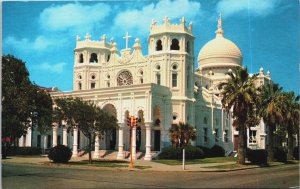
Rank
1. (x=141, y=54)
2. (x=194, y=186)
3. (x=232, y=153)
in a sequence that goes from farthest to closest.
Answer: (x=232, y=153), (x=141, y=54), (x=194, y=186)

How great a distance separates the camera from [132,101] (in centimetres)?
4822

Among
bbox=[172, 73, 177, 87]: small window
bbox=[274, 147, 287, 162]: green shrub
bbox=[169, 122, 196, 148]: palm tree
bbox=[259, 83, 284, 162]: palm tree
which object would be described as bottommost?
bbox=[274, 147, 287, 162]: green shrub

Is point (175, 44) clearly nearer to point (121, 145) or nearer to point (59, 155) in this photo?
point (121, 145)

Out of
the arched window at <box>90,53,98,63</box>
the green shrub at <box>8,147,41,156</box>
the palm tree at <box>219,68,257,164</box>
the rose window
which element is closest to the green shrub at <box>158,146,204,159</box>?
the palm tree at <box>219,68,257,164</box>

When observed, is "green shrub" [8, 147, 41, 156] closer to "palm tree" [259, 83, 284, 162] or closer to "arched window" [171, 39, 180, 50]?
"arched window" [171, 39, 180, 50]

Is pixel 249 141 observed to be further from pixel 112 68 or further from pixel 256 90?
pixel 256 90

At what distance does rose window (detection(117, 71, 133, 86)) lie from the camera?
5550 cm

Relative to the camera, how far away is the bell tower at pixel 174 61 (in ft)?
170

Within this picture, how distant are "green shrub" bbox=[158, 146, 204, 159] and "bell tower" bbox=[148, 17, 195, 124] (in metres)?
5.13

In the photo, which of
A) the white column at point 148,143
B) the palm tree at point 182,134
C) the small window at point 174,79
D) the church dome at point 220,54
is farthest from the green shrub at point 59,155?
the church dome at point 220,54

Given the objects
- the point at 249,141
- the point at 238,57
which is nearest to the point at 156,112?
the point at 249,141

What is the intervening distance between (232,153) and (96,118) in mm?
26825

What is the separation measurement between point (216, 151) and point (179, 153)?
11.0 metres

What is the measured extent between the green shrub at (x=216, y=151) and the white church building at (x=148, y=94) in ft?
6.20
